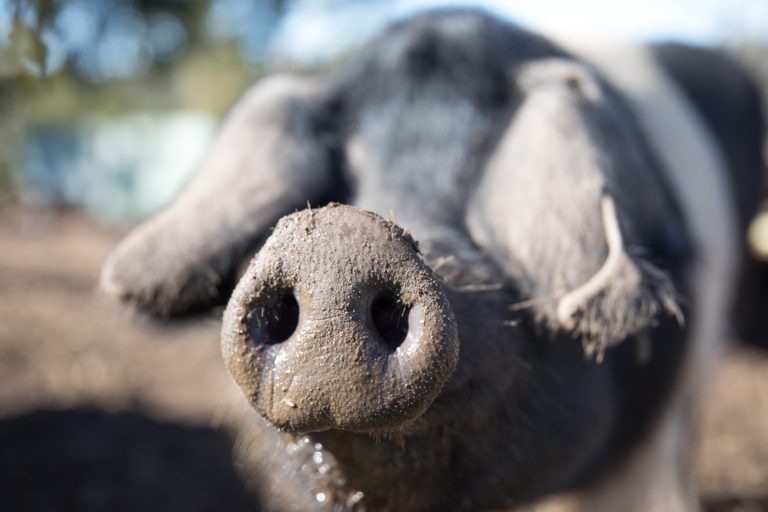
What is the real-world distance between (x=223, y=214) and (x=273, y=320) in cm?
67

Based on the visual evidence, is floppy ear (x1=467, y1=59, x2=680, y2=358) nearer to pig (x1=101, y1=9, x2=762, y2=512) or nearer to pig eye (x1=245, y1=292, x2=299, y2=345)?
pig (x1=101, y1=9, x2=762, y2=512)

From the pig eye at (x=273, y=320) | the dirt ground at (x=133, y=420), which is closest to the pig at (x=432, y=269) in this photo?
the pig eye at (x=273, y=320)

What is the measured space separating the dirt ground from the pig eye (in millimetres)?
823

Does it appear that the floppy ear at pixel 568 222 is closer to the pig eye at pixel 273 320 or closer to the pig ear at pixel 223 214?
the pig ear at pixel 223 214

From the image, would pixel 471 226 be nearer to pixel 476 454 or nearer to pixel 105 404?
pixel 476 454

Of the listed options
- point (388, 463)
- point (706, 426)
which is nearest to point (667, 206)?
point (388, 463)

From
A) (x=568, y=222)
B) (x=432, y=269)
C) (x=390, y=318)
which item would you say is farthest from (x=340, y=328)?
(x=568, y=222)

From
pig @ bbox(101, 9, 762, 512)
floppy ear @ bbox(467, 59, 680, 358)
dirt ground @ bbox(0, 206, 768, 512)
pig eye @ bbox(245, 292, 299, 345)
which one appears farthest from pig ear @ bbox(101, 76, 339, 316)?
pig eye @ bbox(245, 292, 299, 345)

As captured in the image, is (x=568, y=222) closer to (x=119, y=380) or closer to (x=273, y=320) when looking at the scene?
(x=273, y=320)

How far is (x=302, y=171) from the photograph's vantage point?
1919 mm

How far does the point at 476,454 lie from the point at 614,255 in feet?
1.66

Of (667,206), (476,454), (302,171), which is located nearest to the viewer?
(476,454)

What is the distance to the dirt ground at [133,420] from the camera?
3.68 m

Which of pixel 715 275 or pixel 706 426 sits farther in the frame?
pixel 706 426
